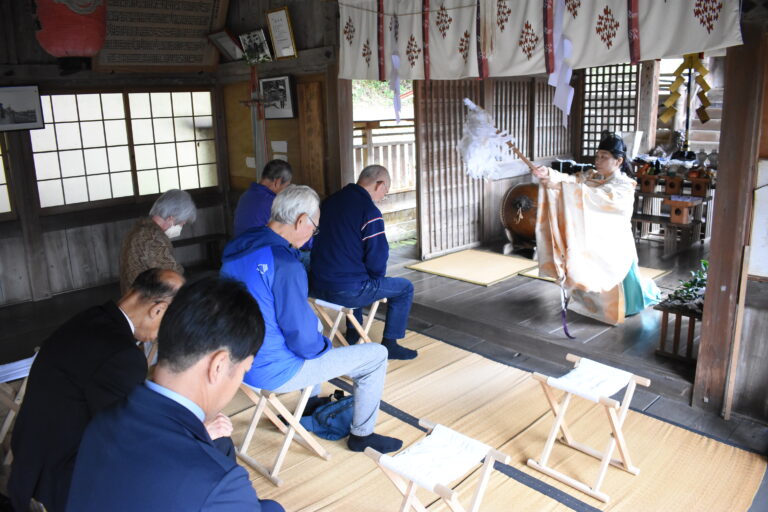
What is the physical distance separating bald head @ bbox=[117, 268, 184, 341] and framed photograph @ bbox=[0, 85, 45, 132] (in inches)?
183

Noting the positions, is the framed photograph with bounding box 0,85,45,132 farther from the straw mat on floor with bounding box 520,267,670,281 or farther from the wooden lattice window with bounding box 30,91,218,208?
the straw mat on floor with bounding box 520,267,670,281

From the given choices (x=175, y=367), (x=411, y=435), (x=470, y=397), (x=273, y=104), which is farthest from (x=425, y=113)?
(x=175, y=367)

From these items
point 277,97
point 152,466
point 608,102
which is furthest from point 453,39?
point 608,102

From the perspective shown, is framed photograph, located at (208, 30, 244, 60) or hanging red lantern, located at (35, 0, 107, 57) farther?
framed photograph, located at (208, 30, 244, 60)

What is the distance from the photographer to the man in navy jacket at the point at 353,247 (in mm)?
4254

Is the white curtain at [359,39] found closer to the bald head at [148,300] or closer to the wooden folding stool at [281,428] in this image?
the wooden folding stool at [281,428]

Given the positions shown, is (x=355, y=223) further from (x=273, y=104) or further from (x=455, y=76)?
(x=273, y=104)

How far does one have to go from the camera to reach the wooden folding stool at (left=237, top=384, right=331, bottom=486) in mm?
3182

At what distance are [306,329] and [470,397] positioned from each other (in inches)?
60.3

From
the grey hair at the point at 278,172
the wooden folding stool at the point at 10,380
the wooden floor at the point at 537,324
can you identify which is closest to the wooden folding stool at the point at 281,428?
the wooden folding stool at the point at 10,380

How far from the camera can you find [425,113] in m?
6.82

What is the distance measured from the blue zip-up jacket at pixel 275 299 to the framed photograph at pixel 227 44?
4.49m

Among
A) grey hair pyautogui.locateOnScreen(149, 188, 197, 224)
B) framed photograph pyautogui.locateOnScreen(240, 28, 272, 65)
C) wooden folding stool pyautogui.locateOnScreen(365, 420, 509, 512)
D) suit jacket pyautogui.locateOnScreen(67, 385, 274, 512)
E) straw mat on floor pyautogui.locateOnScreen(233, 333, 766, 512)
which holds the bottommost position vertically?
straw mat on floor pyautogui.locateOnScreen(233, 333, 766, 512)

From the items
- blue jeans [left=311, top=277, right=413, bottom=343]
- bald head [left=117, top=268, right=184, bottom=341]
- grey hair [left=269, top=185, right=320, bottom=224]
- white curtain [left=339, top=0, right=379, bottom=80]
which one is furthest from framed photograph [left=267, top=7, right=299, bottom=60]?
bald head [left=117, top=268, right=184, bottom=341]
